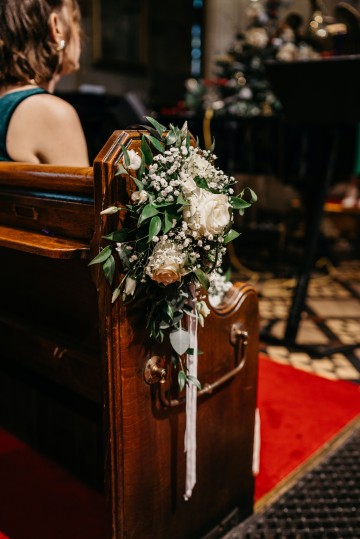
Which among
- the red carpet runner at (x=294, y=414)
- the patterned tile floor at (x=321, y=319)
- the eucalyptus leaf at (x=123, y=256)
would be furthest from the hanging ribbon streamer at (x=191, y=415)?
the patterned tile floor at (x=321, y=319)

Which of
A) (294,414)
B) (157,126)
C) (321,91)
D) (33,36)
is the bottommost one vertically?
(294,414)

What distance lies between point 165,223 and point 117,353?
332 mm

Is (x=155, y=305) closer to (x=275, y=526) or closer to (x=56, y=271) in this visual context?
(x=56, y=271)

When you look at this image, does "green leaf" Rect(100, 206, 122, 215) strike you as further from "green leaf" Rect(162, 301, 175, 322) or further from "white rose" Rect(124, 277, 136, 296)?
"green leaf" Rect(162, 301, 175, 322)

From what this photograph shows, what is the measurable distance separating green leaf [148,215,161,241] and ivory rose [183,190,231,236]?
0.23 ft

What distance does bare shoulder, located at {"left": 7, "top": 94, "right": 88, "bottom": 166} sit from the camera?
64.2 inches

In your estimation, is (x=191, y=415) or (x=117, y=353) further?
(x=191, y=415)

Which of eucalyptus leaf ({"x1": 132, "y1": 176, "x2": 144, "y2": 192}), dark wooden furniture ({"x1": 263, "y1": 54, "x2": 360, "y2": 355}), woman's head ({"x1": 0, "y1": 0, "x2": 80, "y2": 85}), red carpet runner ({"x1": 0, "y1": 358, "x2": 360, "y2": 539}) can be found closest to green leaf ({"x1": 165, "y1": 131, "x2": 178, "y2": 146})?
eucalyptus leaf ({"x1": 132, "y1": 176, "x2": 144, "y2": 192})

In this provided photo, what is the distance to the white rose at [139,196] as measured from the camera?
1.16 metres

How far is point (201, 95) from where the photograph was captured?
527 centimetres

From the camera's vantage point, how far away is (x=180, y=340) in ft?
4.29

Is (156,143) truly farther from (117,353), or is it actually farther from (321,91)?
(321,91)

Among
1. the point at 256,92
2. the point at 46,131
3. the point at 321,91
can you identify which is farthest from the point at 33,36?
the point at 256,92

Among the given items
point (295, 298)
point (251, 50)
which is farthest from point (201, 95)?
point (295, 298)
